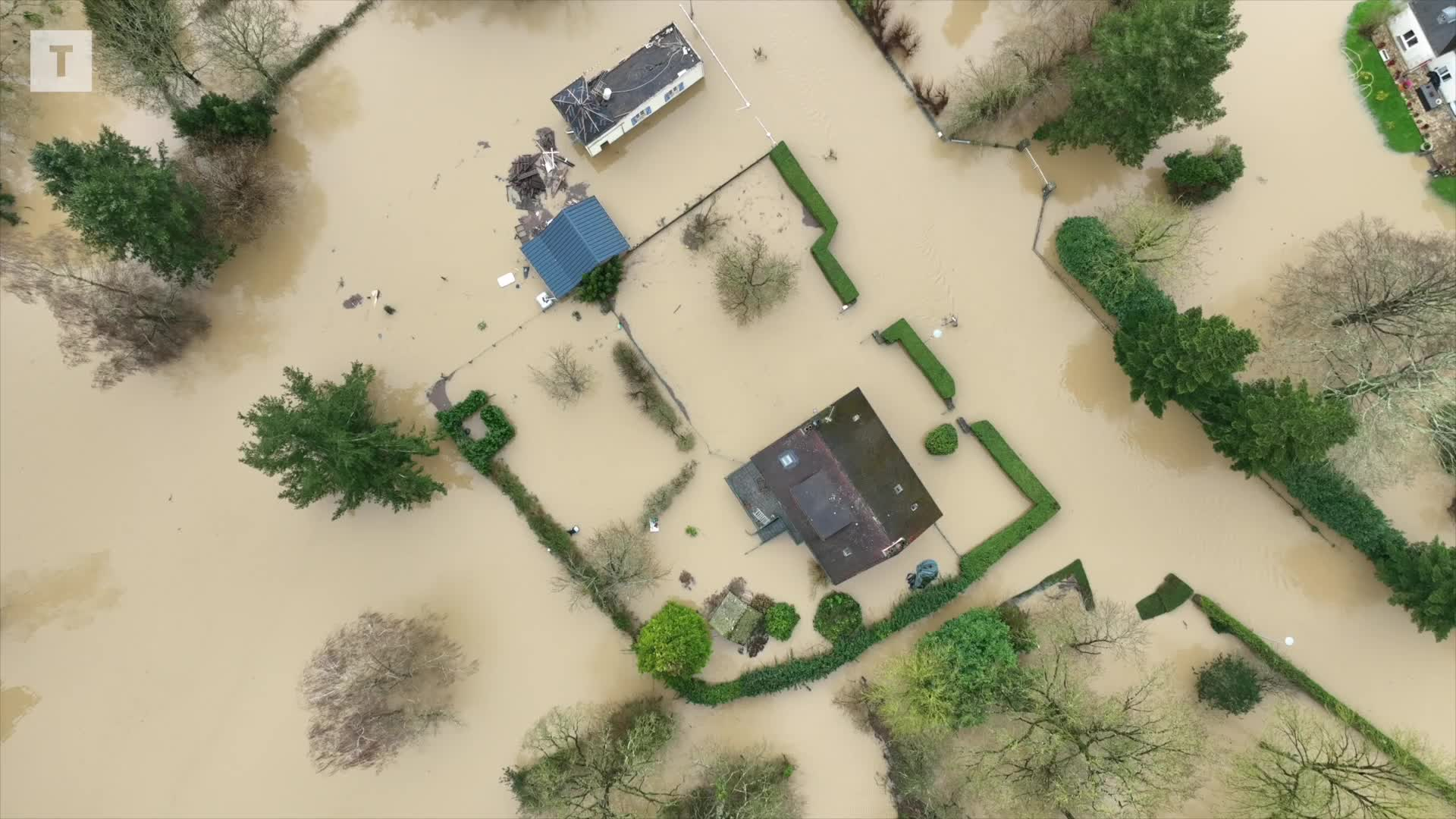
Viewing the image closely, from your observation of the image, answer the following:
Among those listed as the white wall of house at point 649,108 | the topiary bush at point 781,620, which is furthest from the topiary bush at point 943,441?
the white wall of house at point 649,108

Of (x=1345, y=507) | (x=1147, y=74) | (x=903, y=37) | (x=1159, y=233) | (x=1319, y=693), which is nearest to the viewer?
(x=1147, y=74)

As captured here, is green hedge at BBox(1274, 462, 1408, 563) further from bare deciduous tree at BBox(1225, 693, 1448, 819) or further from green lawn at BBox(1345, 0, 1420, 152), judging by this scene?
green lawn at BBox(1345, 0, 1420, 152)

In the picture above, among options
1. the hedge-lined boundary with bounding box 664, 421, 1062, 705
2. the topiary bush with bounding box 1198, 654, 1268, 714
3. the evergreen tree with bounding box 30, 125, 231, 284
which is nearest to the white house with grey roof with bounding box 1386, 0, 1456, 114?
the hedge-lined boundary with bounding box 664, 421, 1062, 705

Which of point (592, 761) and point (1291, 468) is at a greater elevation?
point (592, 761)

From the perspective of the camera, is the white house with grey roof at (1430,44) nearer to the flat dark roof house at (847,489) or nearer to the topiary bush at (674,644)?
the flat dark roof house at (847,489)

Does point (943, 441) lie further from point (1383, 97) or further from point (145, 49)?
point (145, 49)

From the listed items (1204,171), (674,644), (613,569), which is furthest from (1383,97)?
(613,569)

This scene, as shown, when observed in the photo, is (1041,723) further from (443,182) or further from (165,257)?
(165,257)
